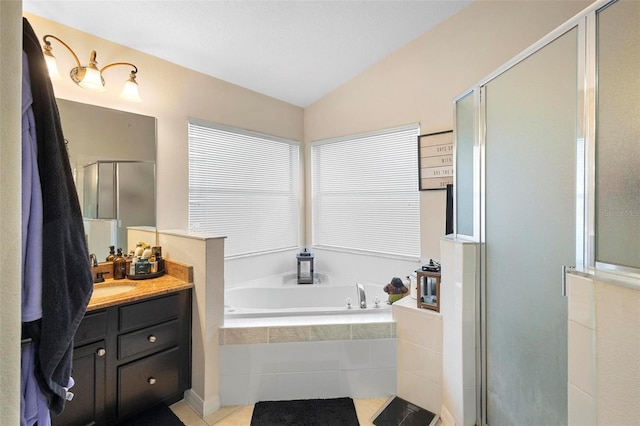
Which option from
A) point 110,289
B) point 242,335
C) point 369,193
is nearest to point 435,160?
point 369,193

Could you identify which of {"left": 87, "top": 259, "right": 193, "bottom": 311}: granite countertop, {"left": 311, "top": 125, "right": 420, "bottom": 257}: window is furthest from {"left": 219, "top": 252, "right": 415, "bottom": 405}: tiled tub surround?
{"left": 311, "top": 125, "right": 420, "bottom": 257}: window

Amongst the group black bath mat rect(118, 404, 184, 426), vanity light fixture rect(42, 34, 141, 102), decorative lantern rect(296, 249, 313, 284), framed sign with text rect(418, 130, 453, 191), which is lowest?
black bath mat rect(118, 404, 184, 426)

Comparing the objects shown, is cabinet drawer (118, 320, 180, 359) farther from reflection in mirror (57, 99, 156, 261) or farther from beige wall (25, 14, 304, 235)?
beige wall (25, 14, 304, 235)

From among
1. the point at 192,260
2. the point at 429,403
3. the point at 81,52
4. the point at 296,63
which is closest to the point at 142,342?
the point at 192,260

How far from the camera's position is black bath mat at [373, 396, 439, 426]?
5.42 ft

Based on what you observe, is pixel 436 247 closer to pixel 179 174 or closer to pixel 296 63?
pixel 296 63

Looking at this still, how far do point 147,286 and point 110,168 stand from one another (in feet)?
3.03

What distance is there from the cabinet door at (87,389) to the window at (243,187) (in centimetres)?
117

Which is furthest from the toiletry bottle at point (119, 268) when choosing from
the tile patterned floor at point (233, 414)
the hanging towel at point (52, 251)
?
the hanging towel at point (52, 251)

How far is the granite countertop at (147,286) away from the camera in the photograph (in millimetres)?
1570

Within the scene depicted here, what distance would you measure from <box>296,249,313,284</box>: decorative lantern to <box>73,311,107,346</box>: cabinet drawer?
71.4 inches

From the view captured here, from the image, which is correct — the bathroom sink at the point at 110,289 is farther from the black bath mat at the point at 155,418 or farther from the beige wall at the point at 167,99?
the black bath mat at the point at 155,418

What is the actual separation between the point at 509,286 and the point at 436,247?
107 cm

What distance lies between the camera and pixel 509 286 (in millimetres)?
1425
